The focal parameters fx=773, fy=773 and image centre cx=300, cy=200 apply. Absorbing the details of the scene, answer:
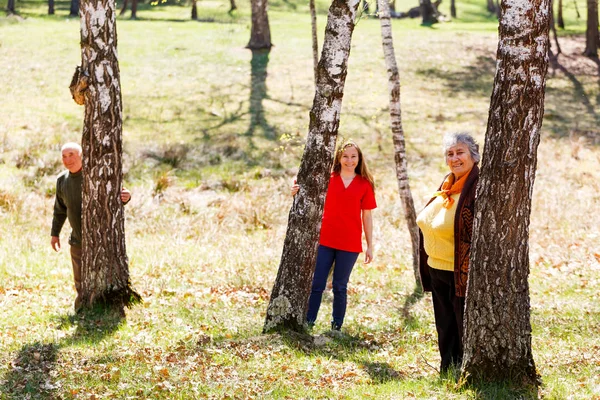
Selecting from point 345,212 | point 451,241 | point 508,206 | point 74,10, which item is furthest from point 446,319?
point 74,10

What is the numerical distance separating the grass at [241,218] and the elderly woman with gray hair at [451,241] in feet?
1.49

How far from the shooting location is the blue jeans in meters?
8.08

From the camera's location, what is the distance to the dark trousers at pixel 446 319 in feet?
20.9

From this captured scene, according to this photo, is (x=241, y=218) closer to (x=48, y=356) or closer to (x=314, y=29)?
(x=314, y=29)

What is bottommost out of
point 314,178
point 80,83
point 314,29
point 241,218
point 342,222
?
→ point 241,218

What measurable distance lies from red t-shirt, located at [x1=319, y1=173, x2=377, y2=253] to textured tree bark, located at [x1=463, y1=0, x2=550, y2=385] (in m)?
2.45

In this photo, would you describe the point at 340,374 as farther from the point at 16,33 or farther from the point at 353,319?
the point at 16,33

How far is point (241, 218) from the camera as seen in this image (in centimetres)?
1443

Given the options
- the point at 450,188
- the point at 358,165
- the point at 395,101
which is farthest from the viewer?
the point at 395,101

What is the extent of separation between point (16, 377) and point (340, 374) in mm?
2620

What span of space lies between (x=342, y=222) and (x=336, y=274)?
0.55 m

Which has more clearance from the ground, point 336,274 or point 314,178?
point 314,178

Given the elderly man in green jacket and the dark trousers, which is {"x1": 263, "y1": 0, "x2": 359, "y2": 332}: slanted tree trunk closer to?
the dark trousers

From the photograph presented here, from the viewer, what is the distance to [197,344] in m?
7.32
